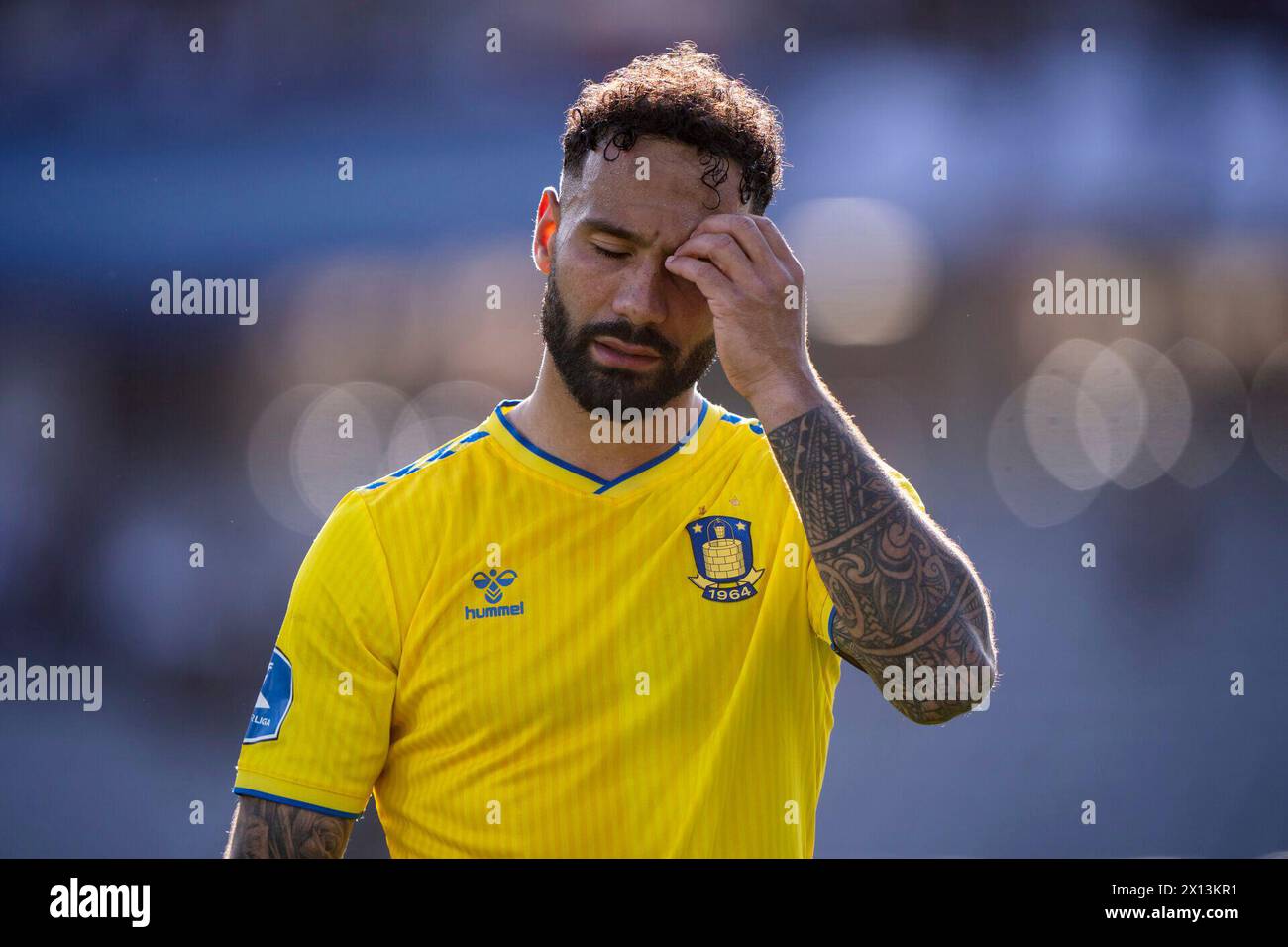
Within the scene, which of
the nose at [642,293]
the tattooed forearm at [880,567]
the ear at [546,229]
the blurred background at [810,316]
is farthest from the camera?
the blurred background at [810,316]

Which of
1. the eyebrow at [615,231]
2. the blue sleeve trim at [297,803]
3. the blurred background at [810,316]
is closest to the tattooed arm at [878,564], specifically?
the eyebrow at [615,231]

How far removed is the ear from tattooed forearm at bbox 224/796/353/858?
106cm

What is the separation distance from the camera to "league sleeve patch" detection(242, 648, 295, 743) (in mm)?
1856

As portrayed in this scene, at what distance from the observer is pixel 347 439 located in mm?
6008

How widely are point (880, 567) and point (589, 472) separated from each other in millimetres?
580

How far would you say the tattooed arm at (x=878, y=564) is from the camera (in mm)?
1723

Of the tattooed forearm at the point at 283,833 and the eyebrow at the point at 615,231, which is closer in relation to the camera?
the tattooed forearm at the point at 283,833

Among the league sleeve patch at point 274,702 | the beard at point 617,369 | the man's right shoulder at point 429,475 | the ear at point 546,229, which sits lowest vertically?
the league sleeve patch at point 274,702

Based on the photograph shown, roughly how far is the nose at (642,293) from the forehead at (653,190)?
6 cm

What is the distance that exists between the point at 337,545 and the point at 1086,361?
5380 millimetres

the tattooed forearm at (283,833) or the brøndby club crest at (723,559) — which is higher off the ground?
the brøndby club crest at (723,559)

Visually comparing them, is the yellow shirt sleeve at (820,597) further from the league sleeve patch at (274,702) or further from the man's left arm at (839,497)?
the league sleeve patch at (274,702)

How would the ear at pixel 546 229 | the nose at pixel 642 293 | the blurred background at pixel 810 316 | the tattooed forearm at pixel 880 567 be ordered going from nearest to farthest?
the tattooed forearm at pixel 880 567
the nose at pixel 642 293
the ear at pixel 546 229
the blurred background at pixel 810 316
